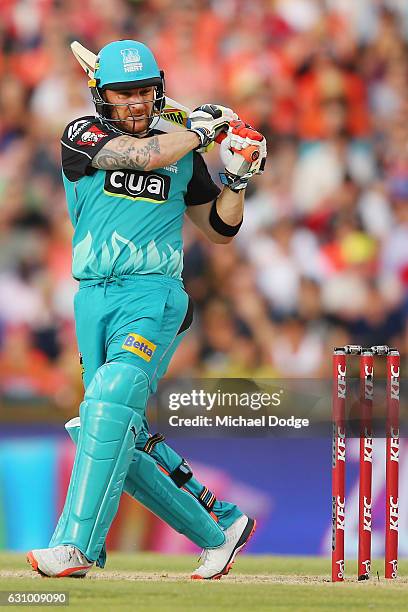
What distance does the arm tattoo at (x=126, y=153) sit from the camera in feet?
14.2

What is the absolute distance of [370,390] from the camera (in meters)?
4.52

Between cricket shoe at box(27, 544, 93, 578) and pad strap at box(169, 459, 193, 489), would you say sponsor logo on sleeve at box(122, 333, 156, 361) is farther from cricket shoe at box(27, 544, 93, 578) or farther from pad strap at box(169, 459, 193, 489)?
cricket shoe at box(27, 544, 93, 578)

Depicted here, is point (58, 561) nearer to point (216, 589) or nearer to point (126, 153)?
point (216, 589)

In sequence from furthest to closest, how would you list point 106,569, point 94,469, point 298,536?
point 298,536
point 106,569
point 94,469

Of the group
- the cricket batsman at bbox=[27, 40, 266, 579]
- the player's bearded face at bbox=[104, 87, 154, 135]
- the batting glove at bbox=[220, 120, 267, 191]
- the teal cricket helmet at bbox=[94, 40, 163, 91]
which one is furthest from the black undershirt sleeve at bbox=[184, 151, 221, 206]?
the teal cricket helmet at bbox=[94, 40, 163, 91]

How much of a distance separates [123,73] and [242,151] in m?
0.55

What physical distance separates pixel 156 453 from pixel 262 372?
3.08 m

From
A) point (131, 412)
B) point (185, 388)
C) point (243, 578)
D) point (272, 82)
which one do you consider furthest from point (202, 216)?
point (272, 82)

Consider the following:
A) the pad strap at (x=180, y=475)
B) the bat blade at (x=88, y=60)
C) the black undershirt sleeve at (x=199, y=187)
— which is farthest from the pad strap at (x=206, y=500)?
the bat blade at (x=88, y=60)

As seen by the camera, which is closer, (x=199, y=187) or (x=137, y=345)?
(x=137, y=345)

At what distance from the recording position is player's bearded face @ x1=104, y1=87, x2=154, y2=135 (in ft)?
14.9

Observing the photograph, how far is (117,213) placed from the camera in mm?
4434

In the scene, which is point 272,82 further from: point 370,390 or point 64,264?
point 370,390

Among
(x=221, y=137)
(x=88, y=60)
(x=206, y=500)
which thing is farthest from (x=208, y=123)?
(x=206, y=500)
